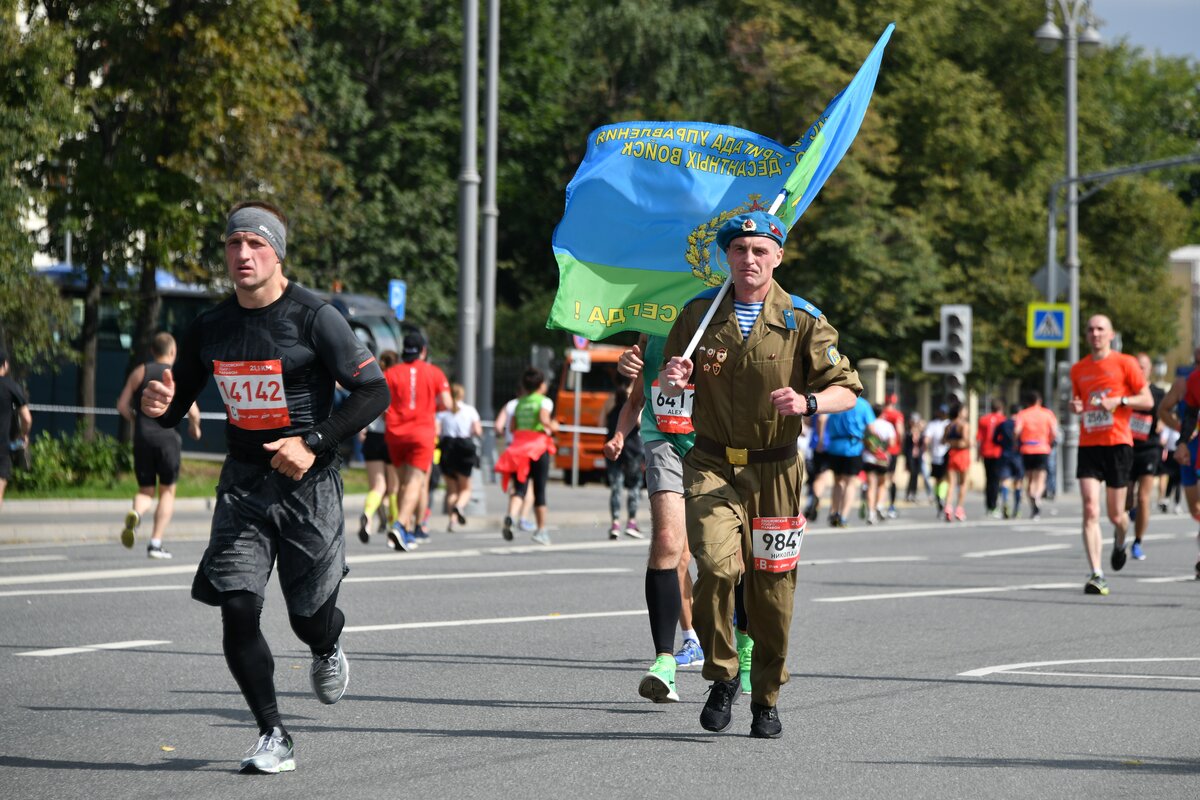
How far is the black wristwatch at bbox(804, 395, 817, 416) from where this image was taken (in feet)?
21.6

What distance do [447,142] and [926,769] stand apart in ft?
134

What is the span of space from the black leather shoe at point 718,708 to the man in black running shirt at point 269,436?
148cm

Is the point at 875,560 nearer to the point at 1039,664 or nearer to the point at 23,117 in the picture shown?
the point at 1039,664

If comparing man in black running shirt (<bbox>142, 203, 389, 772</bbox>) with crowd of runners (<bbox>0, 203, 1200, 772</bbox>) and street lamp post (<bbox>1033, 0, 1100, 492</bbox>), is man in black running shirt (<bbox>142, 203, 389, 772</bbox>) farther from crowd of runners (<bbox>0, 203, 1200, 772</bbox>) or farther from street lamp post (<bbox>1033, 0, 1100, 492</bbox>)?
street lamp post (<bbox>1033, 0, 1100, 492</bbox>)

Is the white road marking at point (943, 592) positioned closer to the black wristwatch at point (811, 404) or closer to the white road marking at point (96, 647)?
the white road marking at point (96, 647)

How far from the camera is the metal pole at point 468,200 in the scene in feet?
71.2

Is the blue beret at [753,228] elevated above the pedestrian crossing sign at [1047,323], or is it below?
below

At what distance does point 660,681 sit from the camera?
286 inches

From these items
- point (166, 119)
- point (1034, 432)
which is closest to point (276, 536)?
point (1034, 432)

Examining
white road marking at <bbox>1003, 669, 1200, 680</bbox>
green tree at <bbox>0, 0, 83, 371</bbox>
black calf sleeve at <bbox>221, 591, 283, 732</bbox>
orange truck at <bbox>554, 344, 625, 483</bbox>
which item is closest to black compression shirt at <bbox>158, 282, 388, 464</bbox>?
black calf sleeve at <bbox>221, 591, 283, 732</bbox>

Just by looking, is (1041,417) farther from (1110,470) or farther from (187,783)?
(187,783)

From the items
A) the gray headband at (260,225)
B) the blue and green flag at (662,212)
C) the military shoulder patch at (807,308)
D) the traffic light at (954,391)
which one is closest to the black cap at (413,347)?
the blue and green flag at (662,212)

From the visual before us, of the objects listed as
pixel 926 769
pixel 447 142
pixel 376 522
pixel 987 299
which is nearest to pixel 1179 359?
pixel 987 299

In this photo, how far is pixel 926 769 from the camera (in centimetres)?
639
